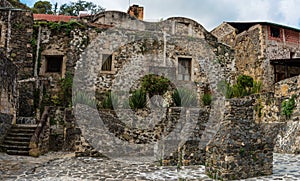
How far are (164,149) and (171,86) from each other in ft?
27.1

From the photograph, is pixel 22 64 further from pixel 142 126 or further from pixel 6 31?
pixel 142 126

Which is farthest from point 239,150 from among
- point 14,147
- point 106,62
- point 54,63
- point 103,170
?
point 54,63

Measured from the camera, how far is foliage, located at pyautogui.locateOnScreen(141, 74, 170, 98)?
15.9 meters

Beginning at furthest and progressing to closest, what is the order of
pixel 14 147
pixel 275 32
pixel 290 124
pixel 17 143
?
pixel 275 32, pixel 290 124, pixel 17 143, pixel 14 147

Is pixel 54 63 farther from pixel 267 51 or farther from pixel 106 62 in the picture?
pixel 267 51

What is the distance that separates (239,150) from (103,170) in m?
3.49

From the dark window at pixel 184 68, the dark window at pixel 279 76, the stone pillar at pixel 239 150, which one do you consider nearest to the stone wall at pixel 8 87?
the stone pillar at pixel 239 150

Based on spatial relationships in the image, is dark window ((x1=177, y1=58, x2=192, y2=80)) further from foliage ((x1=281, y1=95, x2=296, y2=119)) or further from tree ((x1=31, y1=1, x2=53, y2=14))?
tree ((x1=31, y1=1, x2=53, y2=14))

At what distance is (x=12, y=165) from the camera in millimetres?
8422

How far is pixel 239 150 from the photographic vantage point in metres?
6.57

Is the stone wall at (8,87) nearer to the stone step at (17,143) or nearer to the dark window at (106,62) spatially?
the stone step at (17,143)

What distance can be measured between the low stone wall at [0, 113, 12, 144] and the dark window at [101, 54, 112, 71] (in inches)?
244

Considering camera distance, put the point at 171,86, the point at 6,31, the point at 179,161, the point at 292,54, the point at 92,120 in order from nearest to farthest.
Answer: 1. the point at 179,161
2. the point at 92,120
3. the point at 6,31
4. the point at 171,86
5. the point at 292,54

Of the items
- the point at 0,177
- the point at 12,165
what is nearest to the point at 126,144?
the point at 12,165
